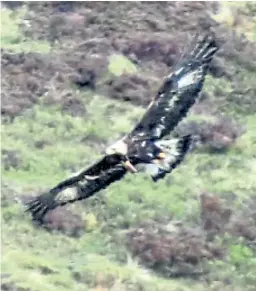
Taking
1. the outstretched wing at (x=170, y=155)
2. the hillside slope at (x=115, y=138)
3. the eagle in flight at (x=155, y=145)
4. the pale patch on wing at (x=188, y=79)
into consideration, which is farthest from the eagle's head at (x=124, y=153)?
the hillside slope at (x=115, y=138)

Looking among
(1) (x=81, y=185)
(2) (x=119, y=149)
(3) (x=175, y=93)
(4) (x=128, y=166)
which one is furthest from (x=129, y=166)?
(3) (x=175, y=93)

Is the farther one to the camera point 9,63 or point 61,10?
point 61,10

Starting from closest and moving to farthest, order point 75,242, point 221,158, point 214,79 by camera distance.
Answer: point 75,242
point 221,158
point 214,79

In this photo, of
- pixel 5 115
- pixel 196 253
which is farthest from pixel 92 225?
pixel 5 115

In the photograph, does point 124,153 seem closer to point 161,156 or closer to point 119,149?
point 119,149

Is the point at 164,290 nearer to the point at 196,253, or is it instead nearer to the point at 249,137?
the point at 196,253

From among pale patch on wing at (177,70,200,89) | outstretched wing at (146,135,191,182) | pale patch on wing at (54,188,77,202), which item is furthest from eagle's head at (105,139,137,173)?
pale patch on wing at (177,70,200,89)
